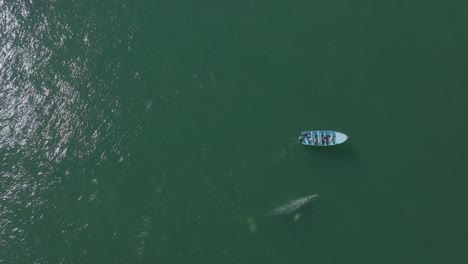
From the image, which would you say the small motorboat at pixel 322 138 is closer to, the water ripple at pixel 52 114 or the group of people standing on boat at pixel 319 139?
the group of people standing on boat at pixel 319 139

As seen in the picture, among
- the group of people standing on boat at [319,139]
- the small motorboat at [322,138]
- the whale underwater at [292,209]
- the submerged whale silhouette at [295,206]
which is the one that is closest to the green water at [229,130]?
the whale underwater at [292,209]

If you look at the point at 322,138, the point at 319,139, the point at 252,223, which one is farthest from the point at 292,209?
the point at 322,138

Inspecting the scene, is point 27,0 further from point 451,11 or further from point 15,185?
point 451,11

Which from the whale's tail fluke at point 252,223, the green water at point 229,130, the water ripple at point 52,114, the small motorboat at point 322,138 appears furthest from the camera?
the water ripple at point 52,114

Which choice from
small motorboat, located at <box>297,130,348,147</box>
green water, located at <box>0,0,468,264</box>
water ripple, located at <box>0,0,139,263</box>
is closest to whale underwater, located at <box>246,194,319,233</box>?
green water, located at <box>0,0,468,264</box>

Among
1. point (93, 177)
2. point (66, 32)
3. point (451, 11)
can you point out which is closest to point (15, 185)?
point (93, 177)

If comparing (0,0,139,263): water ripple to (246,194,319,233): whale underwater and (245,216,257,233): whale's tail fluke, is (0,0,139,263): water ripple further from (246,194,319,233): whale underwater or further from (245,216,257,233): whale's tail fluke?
(246,194,319,233): whale underwater
